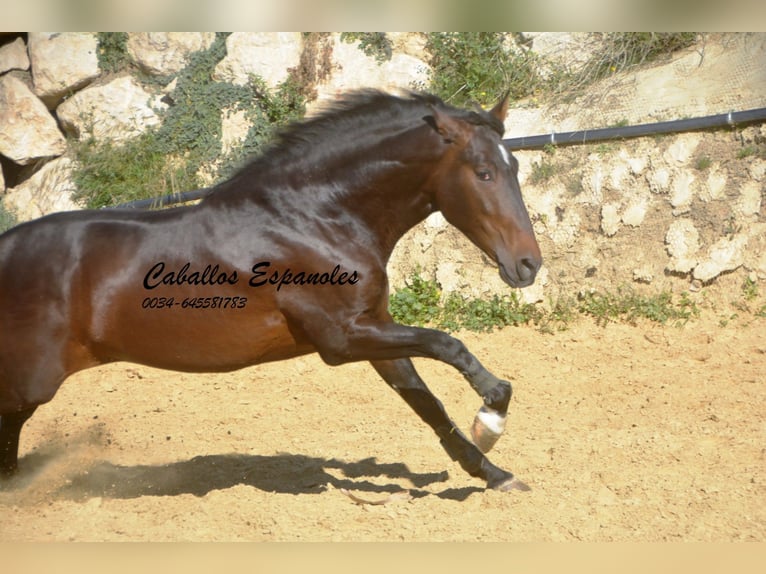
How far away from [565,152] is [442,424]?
4196 millimetres

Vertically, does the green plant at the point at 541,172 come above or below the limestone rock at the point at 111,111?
above

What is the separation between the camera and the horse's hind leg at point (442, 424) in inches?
174

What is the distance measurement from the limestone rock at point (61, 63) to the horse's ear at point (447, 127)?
6744 mm

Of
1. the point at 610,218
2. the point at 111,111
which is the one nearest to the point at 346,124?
the point at 610,218

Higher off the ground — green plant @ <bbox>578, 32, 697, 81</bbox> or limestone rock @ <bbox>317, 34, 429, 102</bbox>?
green plant @ <bbox>578, 32, 697, 81</bbox>

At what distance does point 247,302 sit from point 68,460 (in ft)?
7.46

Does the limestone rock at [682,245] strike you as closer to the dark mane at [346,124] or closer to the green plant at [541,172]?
the green plant at [541,172]

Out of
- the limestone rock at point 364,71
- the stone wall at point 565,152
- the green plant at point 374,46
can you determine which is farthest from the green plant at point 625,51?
the green plant at point 374,46

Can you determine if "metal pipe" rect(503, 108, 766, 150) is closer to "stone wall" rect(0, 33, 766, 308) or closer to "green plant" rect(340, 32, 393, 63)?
"stone wall" rect(0, 33, 766, 308)

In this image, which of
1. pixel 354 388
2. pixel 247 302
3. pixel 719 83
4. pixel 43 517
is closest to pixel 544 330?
pixel 354 388

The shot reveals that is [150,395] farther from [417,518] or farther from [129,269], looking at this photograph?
[417,518]

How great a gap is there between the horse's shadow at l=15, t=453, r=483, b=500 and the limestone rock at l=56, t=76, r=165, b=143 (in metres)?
4.73

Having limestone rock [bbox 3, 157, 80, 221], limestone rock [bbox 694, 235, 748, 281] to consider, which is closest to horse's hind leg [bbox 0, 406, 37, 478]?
limestone rock [bbox 3, 157, 80, 221]

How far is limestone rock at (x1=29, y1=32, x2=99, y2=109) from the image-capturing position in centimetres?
931
